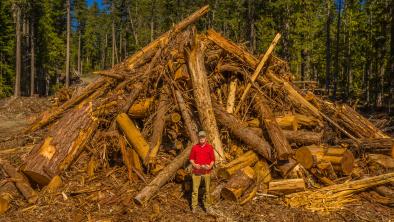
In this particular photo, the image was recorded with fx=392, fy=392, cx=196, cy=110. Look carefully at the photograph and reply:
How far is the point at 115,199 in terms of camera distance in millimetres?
8016

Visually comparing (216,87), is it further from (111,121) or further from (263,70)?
(111,121)

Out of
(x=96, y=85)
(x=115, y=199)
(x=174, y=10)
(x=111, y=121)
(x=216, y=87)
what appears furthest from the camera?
(x=174, y=10)

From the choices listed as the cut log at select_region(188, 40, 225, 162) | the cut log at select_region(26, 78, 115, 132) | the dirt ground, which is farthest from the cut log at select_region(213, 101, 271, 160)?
the cut log at select_region(26, 78, 115, 132)

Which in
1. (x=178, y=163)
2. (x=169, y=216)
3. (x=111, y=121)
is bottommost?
(x=169, y=216)

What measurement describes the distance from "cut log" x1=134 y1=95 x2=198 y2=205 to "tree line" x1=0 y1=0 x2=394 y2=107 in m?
16.7

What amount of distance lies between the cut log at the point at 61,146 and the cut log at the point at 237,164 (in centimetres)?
345

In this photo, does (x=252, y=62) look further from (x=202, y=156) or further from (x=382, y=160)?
(x=202, y=156)

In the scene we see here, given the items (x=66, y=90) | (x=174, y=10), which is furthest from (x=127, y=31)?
Result: (x=66, y=90)

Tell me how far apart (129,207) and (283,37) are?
30719 mm

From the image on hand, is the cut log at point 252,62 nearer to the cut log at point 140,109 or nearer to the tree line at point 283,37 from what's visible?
the cut log at point 140,109

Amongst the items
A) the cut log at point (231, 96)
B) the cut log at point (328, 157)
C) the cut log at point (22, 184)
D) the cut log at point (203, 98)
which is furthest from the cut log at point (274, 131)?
the cut log at point (22, 184)

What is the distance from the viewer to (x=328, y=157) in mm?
9117

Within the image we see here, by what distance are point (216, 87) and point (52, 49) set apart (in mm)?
40742

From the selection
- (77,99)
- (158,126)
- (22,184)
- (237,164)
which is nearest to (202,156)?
(237,164)
